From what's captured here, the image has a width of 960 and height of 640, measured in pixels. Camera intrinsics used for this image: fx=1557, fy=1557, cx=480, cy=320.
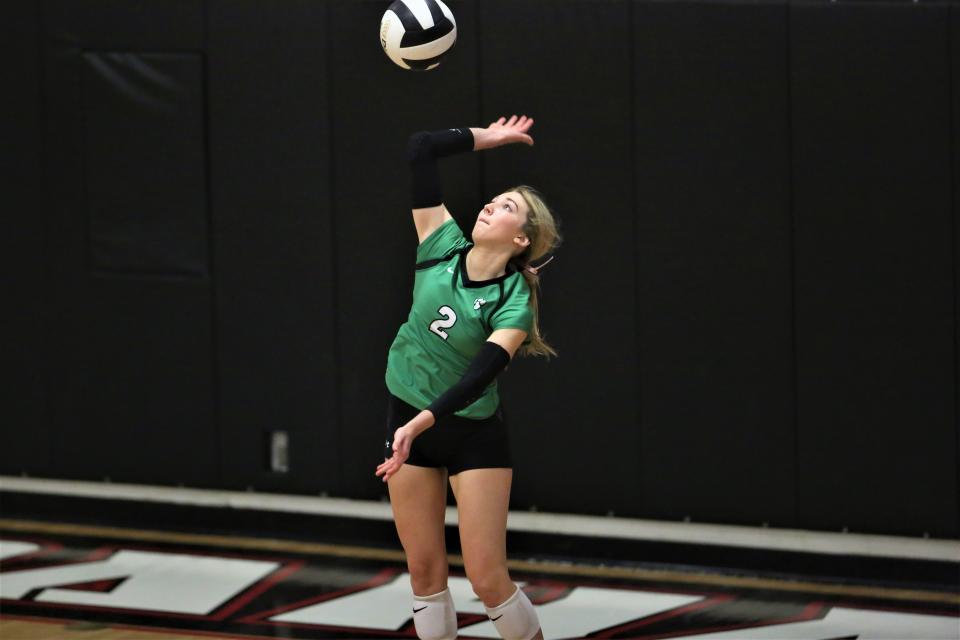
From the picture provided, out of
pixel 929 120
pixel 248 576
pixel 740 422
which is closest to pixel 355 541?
pixel 248 576

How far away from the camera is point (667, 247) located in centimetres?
675

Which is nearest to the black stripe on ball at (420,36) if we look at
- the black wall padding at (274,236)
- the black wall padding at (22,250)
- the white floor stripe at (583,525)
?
the black wall padding at (274,236)

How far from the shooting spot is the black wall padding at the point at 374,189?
6965 mm

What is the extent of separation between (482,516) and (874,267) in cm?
249

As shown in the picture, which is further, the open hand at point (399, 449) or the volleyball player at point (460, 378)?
the volleyball player at point (460, 378)

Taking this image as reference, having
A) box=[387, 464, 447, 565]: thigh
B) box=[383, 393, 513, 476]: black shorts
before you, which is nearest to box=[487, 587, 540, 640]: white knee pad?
box=[387, 464, 447, 565]: thigh

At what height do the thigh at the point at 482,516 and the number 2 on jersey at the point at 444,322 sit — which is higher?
the number 2 on jersey at the point at 444,322

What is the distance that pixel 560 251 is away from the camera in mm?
6895

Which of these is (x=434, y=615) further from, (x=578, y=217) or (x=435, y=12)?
(x=578, y=217)

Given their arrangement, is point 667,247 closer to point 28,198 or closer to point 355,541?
point 355,541

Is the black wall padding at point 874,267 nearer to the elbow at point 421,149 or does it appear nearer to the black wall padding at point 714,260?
the black wall padding at point 714,260

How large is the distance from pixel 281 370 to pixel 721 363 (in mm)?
2102

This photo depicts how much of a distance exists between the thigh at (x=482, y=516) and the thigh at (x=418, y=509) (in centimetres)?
11

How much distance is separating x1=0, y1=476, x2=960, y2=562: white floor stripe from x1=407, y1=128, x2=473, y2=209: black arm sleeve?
2400 millimetres
